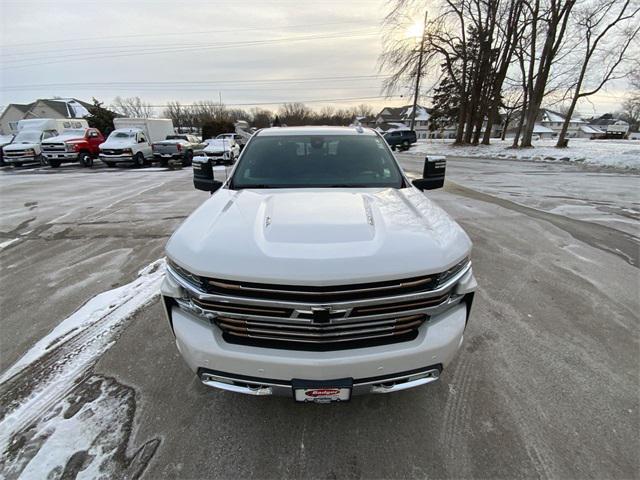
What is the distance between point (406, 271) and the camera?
5.41 ft

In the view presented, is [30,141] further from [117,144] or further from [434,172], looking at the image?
[434,172]

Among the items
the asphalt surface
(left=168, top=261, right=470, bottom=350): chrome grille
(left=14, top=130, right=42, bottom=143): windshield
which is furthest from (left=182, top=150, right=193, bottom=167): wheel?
(left=168, top=261, right=470, bottom=350): chrome grille

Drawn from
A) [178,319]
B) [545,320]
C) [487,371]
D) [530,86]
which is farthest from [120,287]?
[530,86]

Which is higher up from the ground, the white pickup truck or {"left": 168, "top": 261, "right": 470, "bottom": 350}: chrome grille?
{"left": 168, "top": 261, "right": 470, "bottom": 350}: chrome grille

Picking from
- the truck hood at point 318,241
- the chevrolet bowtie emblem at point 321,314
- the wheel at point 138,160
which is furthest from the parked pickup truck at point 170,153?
the chevrolet bowtie emblem at point 321,314

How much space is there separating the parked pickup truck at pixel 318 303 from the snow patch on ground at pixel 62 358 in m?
1.12

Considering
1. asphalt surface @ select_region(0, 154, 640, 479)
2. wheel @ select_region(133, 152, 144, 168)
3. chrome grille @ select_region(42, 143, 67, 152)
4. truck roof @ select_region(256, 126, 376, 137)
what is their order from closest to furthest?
asphalt surface @ select_region(0, 154, 640, 479) < truck roof @ select_region(256, 126, 376, 137) < chrome grille @ select_region(42, 143, 67, 152) < wheel @ select_region(133, 152, 144, 168)

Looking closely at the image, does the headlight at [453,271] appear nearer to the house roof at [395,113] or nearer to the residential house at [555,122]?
the house roof at [395,113]

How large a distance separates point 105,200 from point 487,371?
962cm

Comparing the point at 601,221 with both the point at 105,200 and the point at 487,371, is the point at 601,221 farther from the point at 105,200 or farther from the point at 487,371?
the point at 105,200

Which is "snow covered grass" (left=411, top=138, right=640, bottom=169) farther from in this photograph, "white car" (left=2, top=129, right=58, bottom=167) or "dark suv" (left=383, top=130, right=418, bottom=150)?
"white car" (left=2, top=129, right=58, bottom=167)

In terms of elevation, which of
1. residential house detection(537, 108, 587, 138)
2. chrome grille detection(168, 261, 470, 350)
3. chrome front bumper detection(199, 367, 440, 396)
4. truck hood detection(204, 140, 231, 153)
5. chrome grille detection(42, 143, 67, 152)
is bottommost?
residential house detection(537, 108, 587, 138)

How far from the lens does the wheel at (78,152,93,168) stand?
17.8 meters

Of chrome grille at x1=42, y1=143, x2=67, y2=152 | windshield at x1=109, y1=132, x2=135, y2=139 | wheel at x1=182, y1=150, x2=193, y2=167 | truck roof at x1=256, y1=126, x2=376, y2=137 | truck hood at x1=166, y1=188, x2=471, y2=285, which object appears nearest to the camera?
truck hood at x1=166, y1=188, x2=471, y2=285
